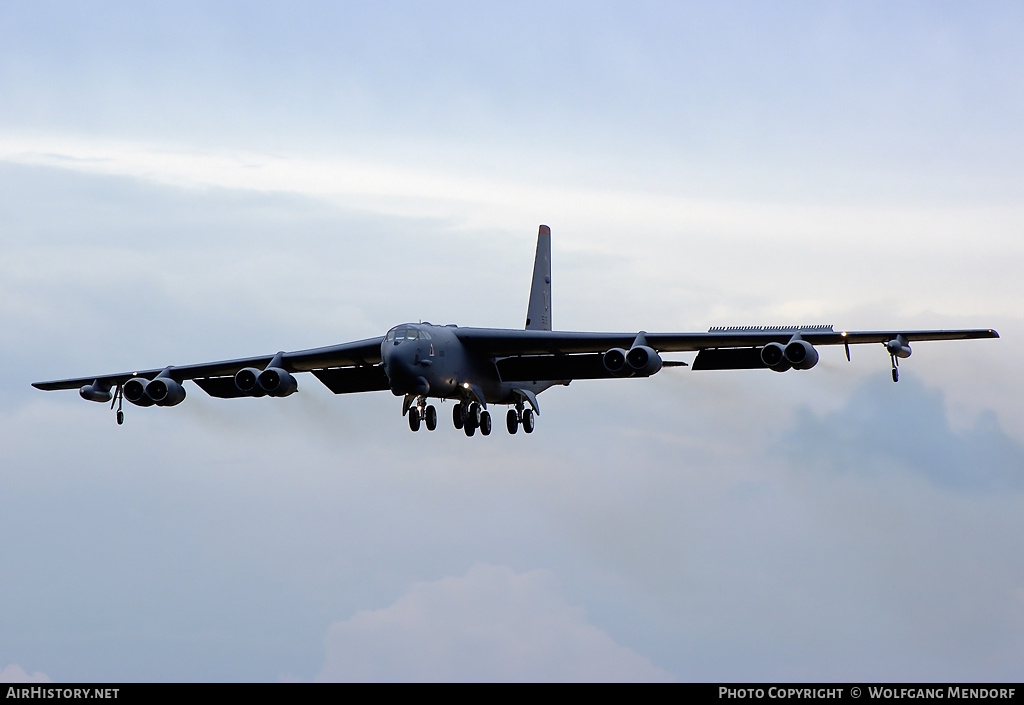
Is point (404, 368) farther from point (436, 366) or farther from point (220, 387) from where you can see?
point (220, 387)

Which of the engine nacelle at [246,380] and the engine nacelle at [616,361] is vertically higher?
the engine nacelle at [246,380]

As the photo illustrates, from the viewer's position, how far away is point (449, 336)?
45844mm

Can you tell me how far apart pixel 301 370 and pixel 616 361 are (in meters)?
11.8

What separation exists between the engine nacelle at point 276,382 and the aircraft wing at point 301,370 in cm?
172

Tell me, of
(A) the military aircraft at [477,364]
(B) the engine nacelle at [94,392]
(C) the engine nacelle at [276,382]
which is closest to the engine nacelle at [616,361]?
(A) the military aircraft at [477,364]

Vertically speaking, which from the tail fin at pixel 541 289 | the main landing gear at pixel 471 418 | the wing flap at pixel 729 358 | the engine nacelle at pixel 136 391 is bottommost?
the main landing gear at pixel 471 418

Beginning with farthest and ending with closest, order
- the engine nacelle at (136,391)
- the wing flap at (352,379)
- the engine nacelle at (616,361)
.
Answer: the wing flap at (352,379) → the engine nacelle at (136,391) → the engine nacelle at (616,361)

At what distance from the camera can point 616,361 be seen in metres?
44.2

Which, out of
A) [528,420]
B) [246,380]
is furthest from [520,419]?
[246,380]

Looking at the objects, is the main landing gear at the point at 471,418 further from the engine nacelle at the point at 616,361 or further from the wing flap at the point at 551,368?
the engine nacelle at the point at 616,361

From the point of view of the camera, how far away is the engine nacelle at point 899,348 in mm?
43719

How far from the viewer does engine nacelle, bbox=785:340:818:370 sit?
140 feet
